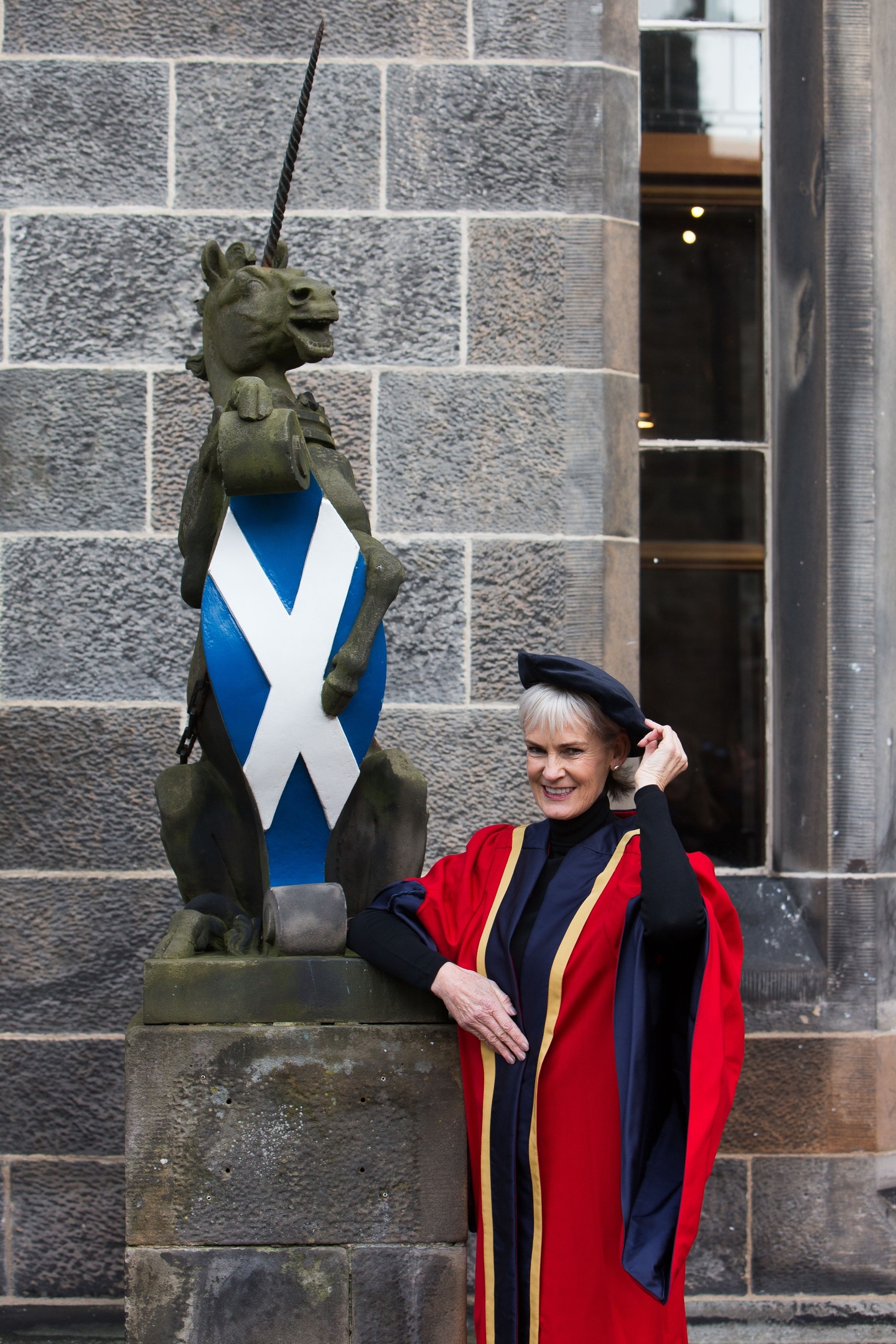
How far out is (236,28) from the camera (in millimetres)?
Answer: 3205

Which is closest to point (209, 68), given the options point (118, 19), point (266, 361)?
point (118, 19)

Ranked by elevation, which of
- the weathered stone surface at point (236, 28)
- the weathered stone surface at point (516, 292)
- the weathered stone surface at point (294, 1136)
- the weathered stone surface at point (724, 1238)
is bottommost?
the weathered stone surface at point (724, 1238)

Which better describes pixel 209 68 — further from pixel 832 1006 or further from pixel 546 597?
pixel 832 1006

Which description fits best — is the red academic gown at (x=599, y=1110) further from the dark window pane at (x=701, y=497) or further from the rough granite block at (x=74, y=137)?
the rough granite block at (x=74, y=137)

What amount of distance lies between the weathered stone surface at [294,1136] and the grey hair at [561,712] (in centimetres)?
52

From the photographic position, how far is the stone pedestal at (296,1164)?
197 cm

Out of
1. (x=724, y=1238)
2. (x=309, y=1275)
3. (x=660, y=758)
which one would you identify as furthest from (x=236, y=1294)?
(x=724, y=1238)

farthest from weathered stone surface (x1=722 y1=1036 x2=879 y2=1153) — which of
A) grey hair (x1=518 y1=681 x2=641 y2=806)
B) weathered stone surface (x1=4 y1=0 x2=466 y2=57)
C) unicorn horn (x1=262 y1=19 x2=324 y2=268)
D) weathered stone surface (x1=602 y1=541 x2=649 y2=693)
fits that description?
weathered stone surface (x1=4 y1=0 x2=466 y2=57)

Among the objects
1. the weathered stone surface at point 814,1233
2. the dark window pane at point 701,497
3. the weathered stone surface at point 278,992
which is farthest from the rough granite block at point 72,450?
the weathered stone surface at point 814,1233

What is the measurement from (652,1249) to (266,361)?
59.2 inches

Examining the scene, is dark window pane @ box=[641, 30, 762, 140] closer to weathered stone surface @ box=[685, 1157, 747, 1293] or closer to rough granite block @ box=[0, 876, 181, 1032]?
rough granite block @ box=[0, 876, 181, 1032]

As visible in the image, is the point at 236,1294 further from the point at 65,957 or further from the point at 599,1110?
the point at 65,957

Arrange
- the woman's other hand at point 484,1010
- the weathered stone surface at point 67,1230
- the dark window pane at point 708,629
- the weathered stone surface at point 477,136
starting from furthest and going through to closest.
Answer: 1. the dark window pane at point 708,629
2. the weathered stone surface at point 477,136
3. the weathered stone surface at point 67,1230
4. the woman's other hand at point 484,1010

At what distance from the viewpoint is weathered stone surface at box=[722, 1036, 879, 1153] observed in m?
3.18
